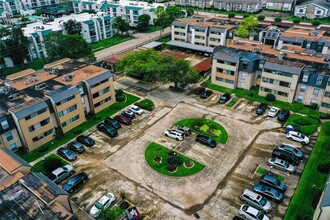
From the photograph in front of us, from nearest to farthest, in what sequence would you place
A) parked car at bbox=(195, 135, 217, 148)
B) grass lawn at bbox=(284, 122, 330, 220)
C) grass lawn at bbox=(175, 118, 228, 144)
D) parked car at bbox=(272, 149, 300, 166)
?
grass lawn at bbox=(284, 122, 330, 220), parked car at bbox=(272, 149, 300, 166), parked car at bbox=(195, 135, 217, 148), grass lawn at bbox=(175, 118, 228, 144)

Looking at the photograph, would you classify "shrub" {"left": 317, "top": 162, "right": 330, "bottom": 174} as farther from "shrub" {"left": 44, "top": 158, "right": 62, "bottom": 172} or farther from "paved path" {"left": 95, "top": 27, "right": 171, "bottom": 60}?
"paved path" {"left": 95, "top": 27, "right": 171, "bottom": 60}

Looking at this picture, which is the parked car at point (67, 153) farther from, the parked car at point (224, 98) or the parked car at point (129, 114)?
the parked car at point (224, 98)

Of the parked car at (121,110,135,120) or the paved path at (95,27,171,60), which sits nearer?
the parked car at (121,110,135,120)

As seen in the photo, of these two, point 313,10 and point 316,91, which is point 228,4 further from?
point 316,91

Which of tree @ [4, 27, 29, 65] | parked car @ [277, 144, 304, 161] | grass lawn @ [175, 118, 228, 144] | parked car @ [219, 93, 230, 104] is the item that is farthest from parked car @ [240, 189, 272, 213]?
tree @ [4, 27, 29, 65]

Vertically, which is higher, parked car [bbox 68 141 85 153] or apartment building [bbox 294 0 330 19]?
apartment building [bbox 294 0 330 19]

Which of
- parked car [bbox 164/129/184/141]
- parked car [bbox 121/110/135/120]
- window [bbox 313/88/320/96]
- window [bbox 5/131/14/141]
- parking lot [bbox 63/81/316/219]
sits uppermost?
window [bbox 313/88/320/96]

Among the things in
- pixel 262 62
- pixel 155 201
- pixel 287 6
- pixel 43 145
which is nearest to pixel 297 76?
pixel 262 62

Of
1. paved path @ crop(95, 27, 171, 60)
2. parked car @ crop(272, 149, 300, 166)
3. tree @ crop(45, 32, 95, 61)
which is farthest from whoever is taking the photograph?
paved path @ crop(95, 27, 171, 60)
